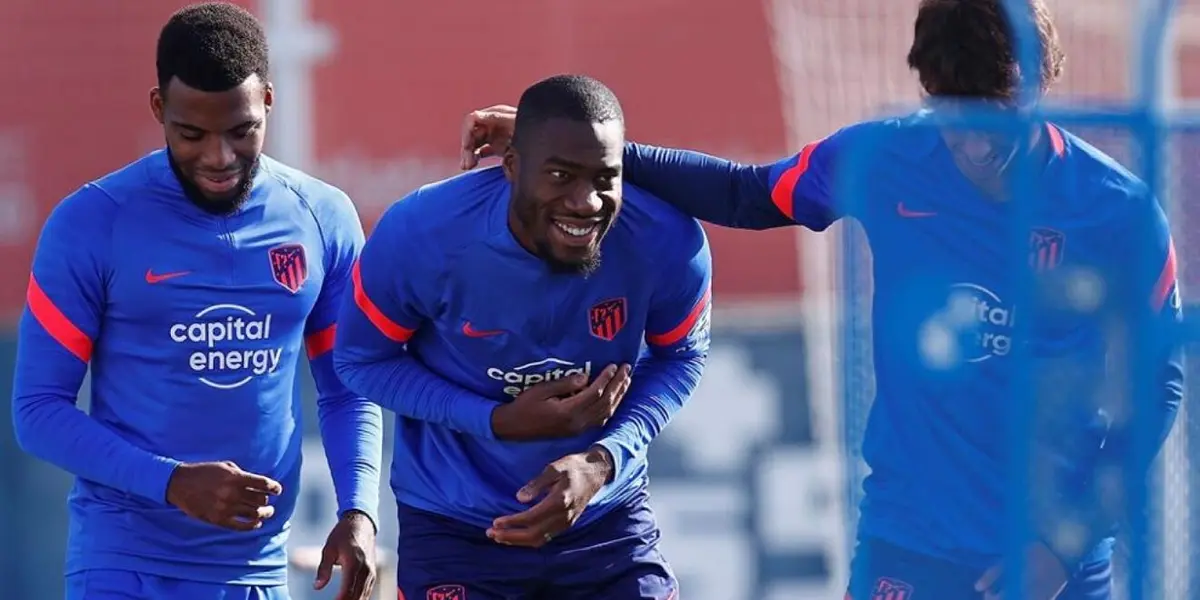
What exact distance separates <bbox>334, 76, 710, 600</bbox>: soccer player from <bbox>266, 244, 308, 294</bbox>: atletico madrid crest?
0.84 ft

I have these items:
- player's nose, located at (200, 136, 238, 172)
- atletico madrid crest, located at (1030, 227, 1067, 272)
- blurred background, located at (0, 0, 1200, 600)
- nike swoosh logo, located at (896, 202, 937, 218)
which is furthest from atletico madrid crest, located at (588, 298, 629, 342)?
blurred background, located at (0, 0, 1200, 600)

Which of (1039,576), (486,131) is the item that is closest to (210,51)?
(486,131)

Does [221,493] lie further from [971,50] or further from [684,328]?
[971,50]

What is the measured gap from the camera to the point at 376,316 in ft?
12.4

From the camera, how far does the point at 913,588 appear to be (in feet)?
11.5

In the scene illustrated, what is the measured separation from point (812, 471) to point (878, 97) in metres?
1.79

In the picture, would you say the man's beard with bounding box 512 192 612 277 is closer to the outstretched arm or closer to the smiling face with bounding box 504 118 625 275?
the smiling face with bounding box 504 118 625 275

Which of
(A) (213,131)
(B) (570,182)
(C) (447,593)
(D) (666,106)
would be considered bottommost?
(C) (447,593)

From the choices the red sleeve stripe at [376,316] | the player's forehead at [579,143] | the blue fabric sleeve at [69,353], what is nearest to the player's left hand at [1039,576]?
the player's forehead at [579,143]

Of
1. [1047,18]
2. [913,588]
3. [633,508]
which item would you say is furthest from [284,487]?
[1047,18]

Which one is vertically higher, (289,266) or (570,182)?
(570,182)

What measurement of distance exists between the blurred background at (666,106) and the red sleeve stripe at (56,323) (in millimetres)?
4768

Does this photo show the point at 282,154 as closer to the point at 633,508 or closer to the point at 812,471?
the point at 812,471

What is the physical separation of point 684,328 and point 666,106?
19.6 ft
